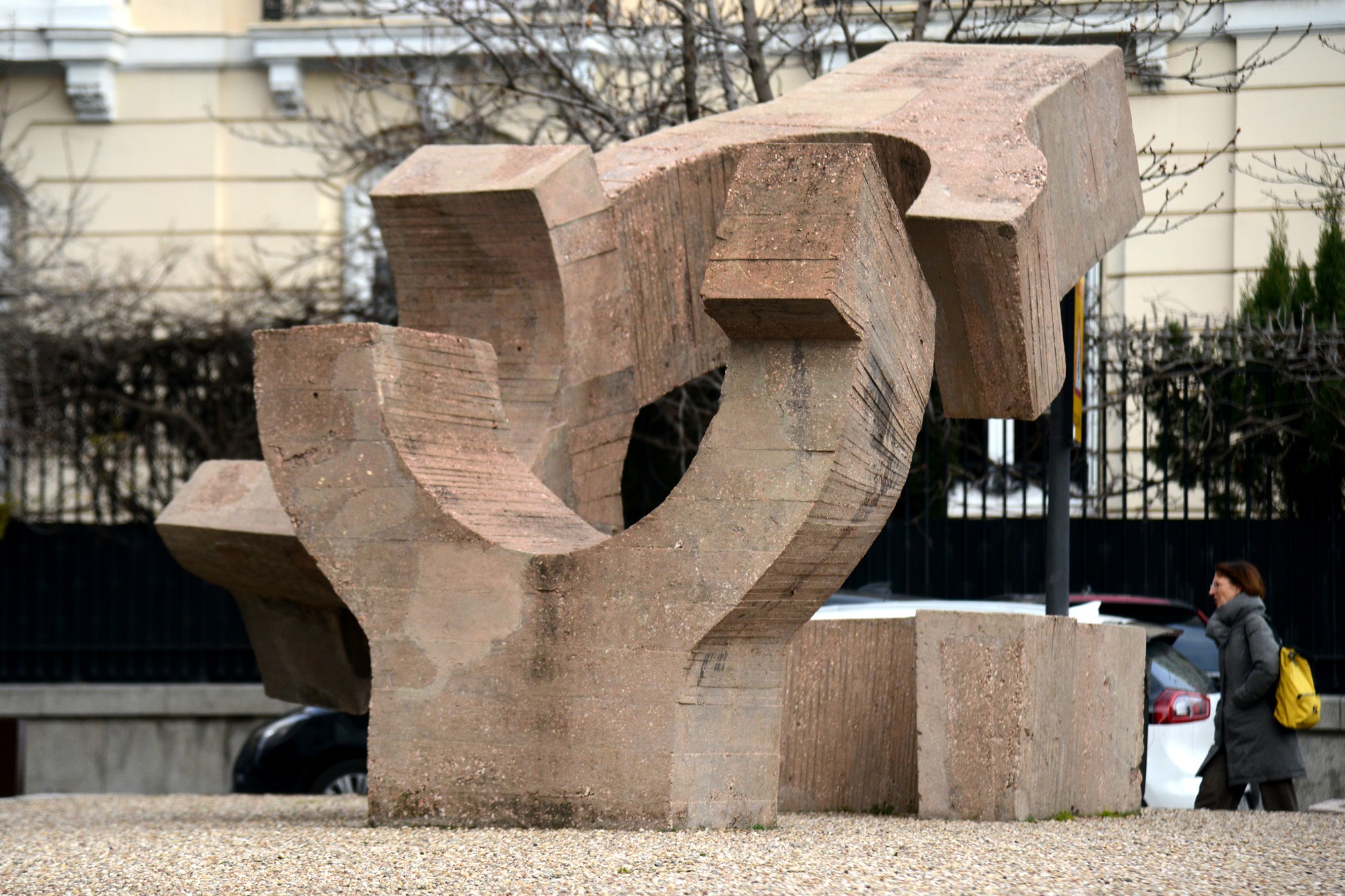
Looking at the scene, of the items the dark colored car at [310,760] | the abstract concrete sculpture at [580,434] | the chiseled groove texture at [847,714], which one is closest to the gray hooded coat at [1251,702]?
the chiseled groove texture at [847,714]

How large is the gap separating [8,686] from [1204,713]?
347 inches

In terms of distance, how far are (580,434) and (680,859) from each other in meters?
2.49

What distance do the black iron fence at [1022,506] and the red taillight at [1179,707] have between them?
1657 millimetres

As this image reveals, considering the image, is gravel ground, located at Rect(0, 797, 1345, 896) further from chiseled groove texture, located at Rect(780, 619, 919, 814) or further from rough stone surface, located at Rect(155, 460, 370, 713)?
rough stone surface, located at Rect(155, 460, 370, 713)

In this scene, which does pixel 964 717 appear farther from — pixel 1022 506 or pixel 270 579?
pixel 1022 506

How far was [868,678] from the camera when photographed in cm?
719

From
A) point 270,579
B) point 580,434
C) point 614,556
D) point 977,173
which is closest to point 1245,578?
point 977,173

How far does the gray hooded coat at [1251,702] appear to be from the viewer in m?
8.10

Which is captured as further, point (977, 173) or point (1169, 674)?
point (1169, 674)

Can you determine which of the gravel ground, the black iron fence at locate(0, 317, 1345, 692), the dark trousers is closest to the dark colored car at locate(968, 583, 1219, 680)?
the black iron fence at locate(0, 317, 1345, 692)

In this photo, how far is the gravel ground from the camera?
447cm

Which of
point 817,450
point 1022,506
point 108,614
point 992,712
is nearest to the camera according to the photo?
A: point 817,450

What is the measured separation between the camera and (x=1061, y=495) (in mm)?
7934

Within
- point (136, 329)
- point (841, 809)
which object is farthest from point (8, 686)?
point (841, 809)
